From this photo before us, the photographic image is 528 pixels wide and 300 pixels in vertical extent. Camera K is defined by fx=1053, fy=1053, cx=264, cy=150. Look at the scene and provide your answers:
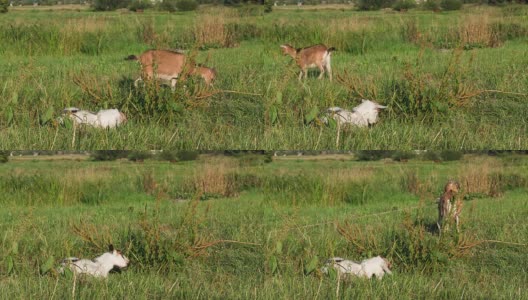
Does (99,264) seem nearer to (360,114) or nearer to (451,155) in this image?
(360,114)

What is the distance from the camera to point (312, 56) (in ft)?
32.4

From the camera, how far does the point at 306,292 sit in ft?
25.1

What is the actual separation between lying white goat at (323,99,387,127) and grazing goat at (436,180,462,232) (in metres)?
0.82

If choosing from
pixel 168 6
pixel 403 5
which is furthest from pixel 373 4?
pixel 168 6

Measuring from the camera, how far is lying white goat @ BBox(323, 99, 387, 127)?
27.6 ft

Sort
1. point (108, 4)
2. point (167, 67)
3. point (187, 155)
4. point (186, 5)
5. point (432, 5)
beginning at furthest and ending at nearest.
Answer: point (108, 4) → point (432, 5) → point (186, 5) → point (187, 155) → point (167, 67)

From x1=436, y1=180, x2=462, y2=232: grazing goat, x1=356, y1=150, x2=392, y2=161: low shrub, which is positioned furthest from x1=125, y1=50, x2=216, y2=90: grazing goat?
x1=436, y1=180, x2=462, y2=232: grazing goat

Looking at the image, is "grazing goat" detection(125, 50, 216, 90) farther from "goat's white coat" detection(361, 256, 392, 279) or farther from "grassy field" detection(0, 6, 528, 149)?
"goat's white coat" detection(361, 256, 392, 279)

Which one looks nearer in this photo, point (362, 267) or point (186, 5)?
point (362, 267)

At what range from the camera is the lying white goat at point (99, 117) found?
8383 mm

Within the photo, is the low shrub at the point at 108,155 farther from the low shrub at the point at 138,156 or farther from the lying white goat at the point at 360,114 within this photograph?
the lying white goat at the point at 360,114

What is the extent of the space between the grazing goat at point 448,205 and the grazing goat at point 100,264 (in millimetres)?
2543

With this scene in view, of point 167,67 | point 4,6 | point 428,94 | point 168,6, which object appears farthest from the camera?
point 4,6

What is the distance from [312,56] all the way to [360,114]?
148cm
